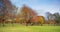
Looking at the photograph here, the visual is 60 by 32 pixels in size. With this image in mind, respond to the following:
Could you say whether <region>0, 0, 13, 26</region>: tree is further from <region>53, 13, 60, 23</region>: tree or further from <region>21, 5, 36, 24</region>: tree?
<region>53, 13, 60, 23</region>: tree

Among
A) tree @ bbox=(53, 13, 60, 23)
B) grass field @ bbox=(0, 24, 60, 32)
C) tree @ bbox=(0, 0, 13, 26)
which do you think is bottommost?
grass field @ bbox=(0, 24, 60, 32)

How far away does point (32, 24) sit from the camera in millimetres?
2104

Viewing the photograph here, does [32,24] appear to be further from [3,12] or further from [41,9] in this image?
[3,12]

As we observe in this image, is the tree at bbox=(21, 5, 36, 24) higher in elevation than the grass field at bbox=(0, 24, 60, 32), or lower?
higher

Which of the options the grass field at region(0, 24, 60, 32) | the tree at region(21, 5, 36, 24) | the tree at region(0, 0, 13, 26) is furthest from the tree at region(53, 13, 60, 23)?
the tree at region(0, 0, 13, 26)

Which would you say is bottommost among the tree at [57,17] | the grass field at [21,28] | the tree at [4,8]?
the grass field at [21,28]

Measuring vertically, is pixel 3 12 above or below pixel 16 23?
above

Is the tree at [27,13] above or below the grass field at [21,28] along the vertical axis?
above

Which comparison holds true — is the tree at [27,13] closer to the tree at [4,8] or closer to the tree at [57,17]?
the tree at [4,8]

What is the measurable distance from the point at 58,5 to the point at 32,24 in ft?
1.68

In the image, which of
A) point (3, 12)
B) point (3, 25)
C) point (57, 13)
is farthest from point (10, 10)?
point (57, 13)

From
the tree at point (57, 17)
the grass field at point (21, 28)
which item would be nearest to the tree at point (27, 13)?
the grass field at point (21, 28)

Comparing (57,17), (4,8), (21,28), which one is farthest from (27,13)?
(57,17)

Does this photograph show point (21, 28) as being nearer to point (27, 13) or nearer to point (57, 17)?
point (27, 13)
